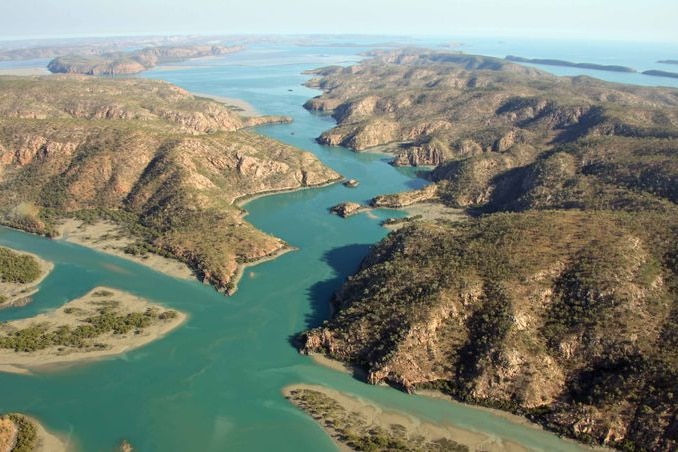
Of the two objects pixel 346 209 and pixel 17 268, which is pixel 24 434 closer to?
pixel 17 268

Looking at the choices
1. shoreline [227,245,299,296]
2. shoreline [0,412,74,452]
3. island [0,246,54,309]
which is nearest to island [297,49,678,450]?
shoreline [227,245,299,296]

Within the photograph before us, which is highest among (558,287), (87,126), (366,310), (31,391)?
(87,126)

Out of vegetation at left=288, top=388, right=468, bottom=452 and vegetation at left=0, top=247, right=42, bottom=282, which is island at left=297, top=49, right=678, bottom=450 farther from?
vegetation at left=0, top=247, right=42, bottom=282

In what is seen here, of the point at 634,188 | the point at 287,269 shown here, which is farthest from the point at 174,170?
the point at 634,188

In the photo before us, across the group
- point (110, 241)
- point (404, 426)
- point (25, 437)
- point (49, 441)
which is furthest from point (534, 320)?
point (110, 241)

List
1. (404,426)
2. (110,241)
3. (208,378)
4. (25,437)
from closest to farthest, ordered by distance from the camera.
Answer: (25,437)
(404,426)
(208,378)
(110,241)

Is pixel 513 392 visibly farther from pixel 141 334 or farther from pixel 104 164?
pixel 104 164

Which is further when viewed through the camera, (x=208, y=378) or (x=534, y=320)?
(x=534, y=320)
